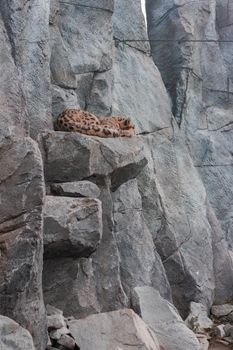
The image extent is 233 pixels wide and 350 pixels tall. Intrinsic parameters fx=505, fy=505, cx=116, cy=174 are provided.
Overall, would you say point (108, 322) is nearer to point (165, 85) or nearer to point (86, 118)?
point (86, 118)

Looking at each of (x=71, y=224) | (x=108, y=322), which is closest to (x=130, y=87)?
(x=71, y=224)

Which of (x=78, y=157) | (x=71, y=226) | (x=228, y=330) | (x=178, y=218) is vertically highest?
(x=78, y=157)

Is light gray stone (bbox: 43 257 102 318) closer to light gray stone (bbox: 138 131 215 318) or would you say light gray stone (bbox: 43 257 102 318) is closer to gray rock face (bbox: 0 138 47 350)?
gray rock face (bbox: 0 138 47 350)

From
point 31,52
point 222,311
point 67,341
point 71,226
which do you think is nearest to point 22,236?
point 71,226

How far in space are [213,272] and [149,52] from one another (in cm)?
702

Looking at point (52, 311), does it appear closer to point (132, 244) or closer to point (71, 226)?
point (71, 226)

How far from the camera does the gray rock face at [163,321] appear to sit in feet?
25.5

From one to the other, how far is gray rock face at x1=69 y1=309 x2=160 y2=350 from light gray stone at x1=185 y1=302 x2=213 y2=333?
393 cm

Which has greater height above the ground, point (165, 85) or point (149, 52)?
point (149, 52)

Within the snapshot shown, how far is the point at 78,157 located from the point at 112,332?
2.97m

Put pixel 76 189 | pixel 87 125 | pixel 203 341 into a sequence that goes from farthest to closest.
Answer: pixel 203 341 < pixel 87 125 < pixel 76 189

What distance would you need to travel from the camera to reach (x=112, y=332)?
690 cm

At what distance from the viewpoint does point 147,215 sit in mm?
12336

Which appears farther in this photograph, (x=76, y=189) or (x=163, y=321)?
(x=163, y=321)
